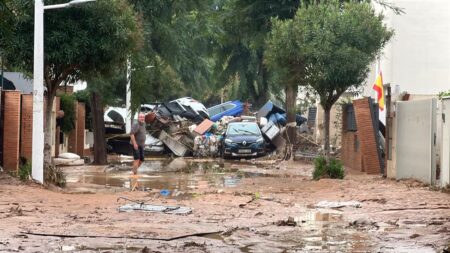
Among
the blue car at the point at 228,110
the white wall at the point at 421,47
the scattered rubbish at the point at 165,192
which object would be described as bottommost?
the scattered rubbish at the point at 165,192

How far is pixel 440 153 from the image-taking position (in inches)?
618

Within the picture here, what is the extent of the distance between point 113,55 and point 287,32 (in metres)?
6.46

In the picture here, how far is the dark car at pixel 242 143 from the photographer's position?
33.9 meters

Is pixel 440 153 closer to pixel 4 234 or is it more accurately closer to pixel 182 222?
pixel 182 222

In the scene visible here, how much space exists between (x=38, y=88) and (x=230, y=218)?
6.29 meters

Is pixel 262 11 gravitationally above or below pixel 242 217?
above

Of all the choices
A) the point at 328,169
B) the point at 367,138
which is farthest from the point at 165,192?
the point at 367,138

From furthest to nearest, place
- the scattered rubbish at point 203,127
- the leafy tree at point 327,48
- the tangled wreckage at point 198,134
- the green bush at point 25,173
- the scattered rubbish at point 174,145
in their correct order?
the scattered rubbish at point 203,127 < the scattered rubbish at point 174,145 < the tangled wreckage at point 198,134 < the leafy tree at point 327,48 < the green bush at point 25,173

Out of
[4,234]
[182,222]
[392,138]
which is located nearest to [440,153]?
[392,138]

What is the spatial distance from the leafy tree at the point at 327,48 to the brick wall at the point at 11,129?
763cm

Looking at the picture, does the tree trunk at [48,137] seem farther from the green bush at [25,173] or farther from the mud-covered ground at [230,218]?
the mud-covered ground at [230,218]

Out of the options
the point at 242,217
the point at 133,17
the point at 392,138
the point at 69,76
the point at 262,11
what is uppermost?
the point at 262,11

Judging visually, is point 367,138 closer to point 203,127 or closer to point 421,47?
point 421,47

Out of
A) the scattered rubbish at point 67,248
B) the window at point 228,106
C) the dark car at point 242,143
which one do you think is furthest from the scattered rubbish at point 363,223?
the window at point 228,106
